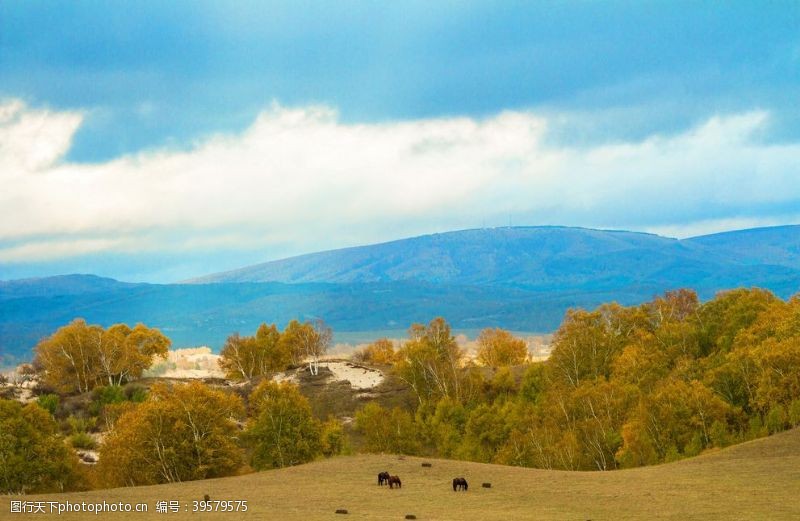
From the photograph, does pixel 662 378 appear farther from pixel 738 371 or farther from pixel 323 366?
pixel 323 366

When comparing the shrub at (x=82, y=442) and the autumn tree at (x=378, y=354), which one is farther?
the autumn tree at (x=378, y=354)

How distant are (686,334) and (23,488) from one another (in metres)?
77.7

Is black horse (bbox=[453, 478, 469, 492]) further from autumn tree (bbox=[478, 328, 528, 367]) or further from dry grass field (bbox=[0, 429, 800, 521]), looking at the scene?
autumn tree (bbox=[478, 328, 528, 367])

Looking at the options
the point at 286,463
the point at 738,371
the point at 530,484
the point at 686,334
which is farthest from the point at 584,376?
the point at 530,484

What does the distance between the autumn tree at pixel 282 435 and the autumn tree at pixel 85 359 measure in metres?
73.4

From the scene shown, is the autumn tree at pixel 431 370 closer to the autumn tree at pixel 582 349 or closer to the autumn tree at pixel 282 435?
the autumn tree at pixel 582 349

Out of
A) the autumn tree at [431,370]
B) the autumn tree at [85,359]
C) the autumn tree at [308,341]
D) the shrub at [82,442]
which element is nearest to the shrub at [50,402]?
the autumn tree at [85,359]

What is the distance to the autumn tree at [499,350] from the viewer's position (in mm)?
164375

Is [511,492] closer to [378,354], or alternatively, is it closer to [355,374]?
[355,374]

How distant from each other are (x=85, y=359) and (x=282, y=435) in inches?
3111

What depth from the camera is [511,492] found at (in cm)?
4450

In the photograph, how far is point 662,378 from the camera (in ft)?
310

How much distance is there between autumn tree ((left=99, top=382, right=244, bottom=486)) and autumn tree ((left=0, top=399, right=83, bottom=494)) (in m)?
5.38

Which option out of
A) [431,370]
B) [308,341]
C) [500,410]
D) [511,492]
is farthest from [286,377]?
[511,492]
